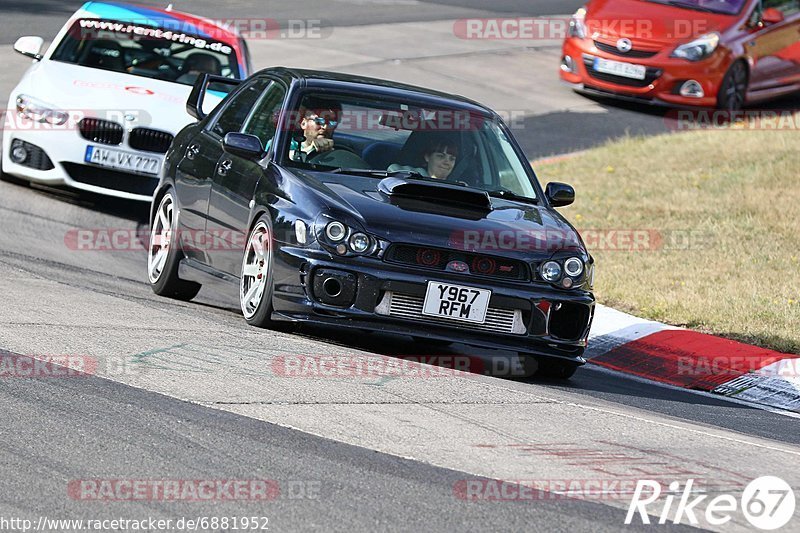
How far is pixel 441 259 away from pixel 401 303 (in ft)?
1.04

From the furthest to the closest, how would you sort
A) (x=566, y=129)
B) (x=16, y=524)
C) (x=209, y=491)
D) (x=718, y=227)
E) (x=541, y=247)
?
1. (x=566, y=129)
2. (x=718, y=227)
3. (x=541, y=247)
4. (x=209, y=491)
5. (x=16, y=524)

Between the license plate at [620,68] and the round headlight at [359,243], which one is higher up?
the round headlight at [359,243]

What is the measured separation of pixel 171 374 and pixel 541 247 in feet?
7.55

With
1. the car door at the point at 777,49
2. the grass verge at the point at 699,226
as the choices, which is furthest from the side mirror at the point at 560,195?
the car door at the point at 777,49

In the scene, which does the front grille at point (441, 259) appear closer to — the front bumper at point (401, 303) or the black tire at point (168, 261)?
the front bumper at point (401, 303)

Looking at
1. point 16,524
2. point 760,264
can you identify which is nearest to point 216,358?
point 16,524

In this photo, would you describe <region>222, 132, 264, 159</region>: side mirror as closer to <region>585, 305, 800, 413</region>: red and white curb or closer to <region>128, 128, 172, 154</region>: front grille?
<region>585, 305, 800, 413</region>: red and white curb

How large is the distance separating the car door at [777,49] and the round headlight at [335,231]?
12.9 m

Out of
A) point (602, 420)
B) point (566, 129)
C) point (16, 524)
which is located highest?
point (16, 524)

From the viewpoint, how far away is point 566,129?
17984 mm

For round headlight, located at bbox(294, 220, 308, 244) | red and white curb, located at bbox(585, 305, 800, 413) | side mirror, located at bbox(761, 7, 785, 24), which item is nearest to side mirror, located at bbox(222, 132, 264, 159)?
round headlight, located at bbox(294, 220, 308, 244)

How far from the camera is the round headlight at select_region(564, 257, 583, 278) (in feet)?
25.5

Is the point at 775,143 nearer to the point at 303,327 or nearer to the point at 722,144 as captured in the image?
the point at 722,144

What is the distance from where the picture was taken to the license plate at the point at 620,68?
18781 mm
